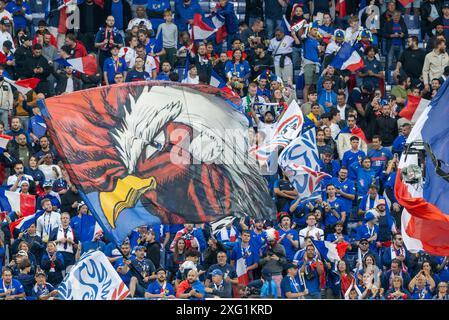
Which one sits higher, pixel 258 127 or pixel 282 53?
pixel 282 53

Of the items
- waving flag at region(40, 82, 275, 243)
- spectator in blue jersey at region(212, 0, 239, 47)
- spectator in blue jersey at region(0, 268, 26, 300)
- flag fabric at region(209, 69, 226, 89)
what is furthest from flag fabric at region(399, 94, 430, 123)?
spectator in blue jersey at region(0, 268, 26, 300)

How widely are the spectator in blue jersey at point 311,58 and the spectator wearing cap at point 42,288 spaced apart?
22.0ft

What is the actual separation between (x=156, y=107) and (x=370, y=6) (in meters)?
7.62

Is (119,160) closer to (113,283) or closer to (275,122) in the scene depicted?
(113,283)

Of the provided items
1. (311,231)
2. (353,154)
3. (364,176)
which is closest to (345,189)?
(364,176)

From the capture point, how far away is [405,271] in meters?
27.4

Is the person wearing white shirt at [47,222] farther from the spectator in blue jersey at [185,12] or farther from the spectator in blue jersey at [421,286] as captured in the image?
the spectator in blue jersey at [185,12]

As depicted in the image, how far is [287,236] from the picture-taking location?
91.5ft

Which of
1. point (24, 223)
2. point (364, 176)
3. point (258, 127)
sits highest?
point (258, 127)

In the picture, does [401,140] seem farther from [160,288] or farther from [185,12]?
[160,288]

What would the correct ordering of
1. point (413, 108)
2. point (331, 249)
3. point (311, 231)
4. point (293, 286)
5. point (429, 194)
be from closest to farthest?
point (429, 194) < point (293, 286) < point (331, 249) < point (311, 231) < point (413, 108)

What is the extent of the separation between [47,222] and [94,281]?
280cm

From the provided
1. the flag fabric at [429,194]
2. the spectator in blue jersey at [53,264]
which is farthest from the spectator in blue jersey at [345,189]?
the spectator in blue jersey at [53,264]

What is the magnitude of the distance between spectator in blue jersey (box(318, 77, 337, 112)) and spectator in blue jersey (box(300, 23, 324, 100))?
1.91 feet
